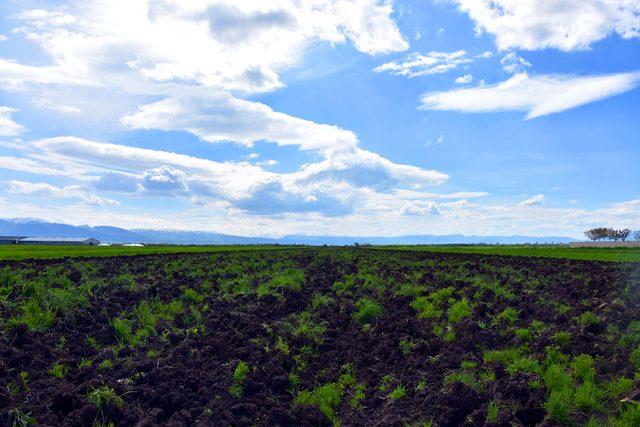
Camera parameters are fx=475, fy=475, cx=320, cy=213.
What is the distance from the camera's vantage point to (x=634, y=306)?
1455cm

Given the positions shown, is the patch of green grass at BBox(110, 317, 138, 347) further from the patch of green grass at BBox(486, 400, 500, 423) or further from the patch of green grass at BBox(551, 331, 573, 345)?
the patch of green grass at BBox(551, 331, 573, 345)

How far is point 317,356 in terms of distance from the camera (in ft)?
40.5

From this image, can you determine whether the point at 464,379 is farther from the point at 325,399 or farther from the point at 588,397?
the point at 325,399

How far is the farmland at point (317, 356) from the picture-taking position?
27.7ft

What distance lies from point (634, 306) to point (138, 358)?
14271 mm

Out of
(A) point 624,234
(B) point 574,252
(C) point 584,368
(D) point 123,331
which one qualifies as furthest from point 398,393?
(A) point 624,234

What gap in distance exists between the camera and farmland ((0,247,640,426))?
8.44 meters

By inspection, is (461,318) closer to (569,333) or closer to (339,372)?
(569,333)

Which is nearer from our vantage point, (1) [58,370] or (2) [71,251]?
(1) [58,370]

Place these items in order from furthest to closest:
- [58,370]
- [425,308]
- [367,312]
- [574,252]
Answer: [574,252]
[425,308]
[367,312]
[58,370]

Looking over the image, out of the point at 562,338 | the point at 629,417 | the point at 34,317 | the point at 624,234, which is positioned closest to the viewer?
the point at 629,417

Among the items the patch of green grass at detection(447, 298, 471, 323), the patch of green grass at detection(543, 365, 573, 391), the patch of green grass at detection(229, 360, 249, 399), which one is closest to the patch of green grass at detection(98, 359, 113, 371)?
the patch of green grass at detection(229, 360, 249, 399)

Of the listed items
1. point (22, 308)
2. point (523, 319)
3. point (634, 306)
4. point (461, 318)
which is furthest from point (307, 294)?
point (634, 306)

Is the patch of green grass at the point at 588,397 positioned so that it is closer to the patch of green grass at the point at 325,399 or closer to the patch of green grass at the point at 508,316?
the patch of green grass at the point at 325,399
